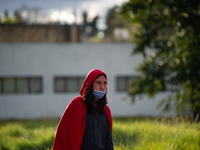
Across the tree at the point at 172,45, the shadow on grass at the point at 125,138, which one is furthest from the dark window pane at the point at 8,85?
the shadow on grass at the point at 125,138

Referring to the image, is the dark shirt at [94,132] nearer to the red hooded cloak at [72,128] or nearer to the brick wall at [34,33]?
the red hooded cloak at [72,128]

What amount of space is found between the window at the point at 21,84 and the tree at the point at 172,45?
9.30 metres

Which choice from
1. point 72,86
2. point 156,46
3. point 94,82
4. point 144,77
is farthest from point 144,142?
point 72,86

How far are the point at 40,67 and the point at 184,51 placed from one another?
1162 cm

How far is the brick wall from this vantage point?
26875mm

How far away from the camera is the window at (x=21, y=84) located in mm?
18984

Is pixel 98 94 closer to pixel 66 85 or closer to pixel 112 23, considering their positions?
pixel 66 85

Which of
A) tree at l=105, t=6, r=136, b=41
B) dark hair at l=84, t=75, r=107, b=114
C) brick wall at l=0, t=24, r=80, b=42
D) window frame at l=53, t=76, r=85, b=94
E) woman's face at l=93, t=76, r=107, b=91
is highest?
tree at l=105, t=6, r=136, b=41

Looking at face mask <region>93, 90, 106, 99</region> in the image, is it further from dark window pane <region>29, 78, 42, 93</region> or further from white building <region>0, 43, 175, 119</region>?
dark window pane <region>29, 78, 42, 93</region>

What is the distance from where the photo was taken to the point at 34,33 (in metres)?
27.2

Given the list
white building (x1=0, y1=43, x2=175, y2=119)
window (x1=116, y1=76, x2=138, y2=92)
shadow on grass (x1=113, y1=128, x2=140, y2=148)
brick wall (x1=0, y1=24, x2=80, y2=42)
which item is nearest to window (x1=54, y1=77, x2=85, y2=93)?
white building (x1=0, y1=43, x2=175, y2=119)

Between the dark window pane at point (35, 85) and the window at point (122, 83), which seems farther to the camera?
the window at point (122, 83)

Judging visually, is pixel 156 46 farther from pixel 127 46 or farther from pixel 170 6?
pixel 127 46

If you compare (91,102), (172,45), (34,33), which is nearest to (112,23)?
(34,33)
